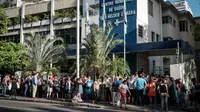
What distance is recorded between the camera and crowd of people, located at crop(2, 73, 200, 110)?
1622 cm

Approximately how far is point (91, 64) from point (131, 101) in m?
5.23

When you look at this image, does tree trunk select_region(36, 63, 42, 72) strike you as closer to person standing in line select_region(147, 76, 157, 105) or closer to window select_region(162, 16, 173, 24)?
person standing in line select_region(147, 76, 157, 105)

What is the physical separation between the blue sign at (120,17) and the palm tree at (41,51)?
6269 mm

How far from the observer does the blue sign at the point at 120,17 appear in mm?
28750

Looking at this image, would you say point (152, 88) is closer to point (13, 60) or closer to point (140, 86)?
point (140, 86)

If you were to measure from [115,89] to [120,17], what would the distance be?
1363 cm

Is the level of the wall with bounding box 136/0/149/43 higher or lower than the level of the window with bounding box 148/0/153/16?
lower

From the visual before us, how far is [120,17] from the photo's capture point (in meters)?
29.2

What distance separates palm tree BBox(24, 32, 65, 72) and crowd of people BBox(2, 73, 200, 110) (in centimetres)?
344

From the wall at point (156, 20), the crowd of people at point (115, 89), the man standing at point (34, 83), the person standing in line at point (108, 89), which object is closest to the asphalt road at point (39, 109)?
the crowd of people at point (115, 89)

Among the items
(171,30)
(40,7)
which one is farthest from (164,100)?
(40,7)

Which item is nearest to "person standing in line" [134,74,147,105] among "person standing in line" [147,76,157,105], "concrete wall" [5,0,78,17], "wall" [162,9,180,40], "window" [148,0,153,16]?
"person standing in line" [147,76,157,105]

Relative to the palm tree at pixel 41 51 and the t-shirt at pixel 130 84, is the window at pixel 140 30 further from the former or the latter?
the t-shirt at pixel 130 84

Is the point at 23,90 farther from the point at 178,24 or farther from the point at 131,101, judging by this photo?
the point at 178,24
